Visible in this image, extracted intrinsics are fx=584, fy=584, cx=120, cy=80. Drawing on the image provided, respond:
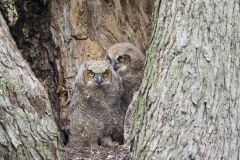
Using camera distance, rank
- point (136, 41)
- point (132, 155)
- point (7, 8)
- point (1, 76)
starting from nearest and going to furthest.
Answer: point (1, 76)
point (132, 155)
point (7, 8)
point (136, 41)

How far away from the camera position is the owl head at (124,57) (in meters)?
5.96

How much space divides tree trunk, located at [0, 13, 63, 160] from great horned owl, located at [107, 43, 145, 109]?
2.20 m

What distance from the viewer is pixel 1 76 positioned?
368 centimetres

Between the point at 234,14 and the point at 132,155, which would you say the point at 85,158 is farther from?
the point at 234,14

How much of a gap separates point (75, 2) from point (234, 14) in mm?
2374

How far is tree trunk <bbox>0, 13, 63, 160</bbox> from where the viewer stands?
11.9 feet

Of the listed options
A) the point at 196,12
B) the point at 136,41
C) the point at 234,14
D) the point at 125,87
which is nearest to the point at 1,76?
the point at 196,12

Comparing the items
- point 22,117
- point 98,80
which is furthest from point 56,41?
point 22,117

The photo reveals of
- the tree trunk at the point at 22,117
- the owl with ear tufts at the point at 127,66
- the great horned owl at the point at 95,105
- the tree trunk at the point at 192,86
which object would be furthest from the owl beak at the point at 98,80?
the tree trunk at the point at 22,117

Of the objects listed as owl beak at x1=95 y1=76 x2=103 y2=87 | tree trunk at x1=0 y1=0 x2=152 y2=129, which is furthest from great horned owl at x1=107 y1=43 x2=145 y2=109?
owl beak at x1=95 y1=76 x2=103 y2=87

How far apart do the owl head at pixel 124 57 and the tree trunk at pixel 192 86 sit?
1.73 meters

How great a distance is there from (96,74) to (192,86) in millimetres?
1737

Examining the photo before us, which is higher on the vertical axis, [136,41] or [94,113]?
[136,41]

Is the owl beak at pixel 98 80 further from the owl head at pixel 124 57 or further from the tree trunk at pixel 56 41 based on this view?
the tree trunk at pixel 56 41
